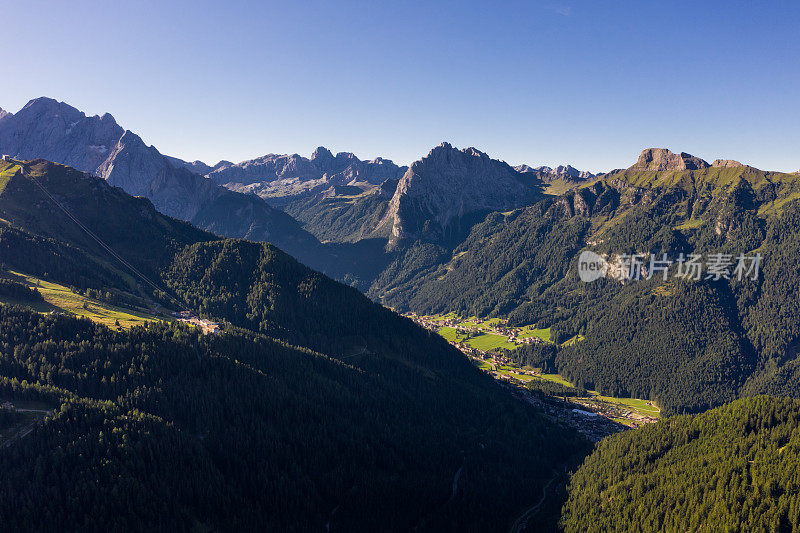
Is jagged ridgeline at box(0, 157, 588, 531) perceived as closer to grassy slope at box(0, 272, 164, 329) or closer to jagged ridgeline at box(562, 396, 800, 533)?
grassy slope at box(0, 272, 164, 329)

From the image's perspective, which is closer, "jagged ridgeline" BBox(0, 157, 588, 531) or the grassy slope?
"jagged ridgeline" BBox(0, 157, 588, 531)

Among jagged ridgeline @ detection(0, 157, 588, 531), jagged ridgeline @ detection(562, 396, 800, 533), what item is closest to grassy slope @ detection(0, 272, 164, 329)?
jagged ridgeline @ detection(0, 157, 588, 531)

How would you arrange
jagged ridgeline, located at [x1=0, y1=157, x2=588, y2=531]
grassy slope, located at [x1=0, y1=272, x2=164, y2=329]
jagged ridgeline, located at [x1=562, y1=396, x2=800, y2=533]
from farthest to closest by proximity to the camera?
grassy slope, located at [x1=0, y1=272, x2=164, y2=329] → jagged ridgeline, located at [x1=562, y1=396, x2=800, y2=533] → jagged ridgeline, located at [x1=0, y1=157, x2=588, y2=531]

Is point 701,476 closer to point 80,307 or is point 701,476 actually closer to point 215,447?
point 215,447

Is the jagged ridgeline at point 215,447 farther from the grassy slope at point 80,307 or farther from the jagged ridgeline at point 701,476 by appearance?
the jagged ridgeline at point 701,476

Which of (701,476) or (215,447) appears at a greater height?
(701,476)

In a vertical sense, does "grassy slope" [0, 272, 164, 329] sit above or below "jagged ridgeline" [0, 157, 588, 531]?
above

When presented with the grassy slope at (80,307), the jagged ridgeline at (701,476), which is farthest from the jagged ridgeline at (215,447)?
the jagged ridgeline at (701,476)

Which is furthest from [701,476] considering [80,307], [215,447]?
[80,307]
